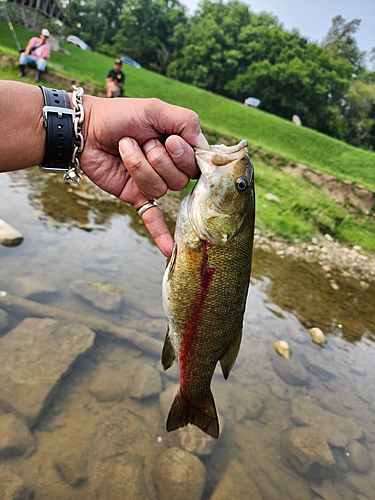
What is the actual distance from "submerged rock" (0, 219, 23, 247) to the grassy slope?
22.7 feet

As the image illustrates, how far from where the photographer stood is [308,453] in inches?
164

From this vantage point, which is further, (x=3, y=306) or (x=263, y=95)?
(x=263, y=95)

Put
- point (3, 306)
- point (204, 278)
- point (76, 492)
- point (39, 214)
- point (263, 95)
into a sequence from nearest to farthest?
point (204, 278), point (76, 492), point (3, 306), point (39, 214), point (263, 95)

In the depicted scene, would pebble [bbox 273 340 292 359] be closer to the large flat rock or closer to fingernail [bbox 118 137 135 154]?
the large flat rock

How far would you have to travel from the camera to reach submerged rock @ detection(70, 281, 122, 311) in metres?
5.34

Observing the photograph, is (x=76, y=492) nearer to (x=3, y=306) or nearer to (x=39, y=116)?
(x=3, y=306)

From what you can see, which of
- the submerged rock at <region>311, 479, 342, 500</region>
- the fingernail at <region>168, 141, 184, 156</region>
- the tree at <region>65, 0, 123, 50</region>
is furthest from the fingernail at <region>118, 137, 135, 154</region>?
the tree at <region>65, 0, 123, 50</region>

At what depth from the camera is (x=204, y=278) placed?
227 centimetres

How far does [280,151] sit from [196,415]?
17.1 meters

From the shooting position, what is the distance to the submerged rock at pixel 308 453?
4133 mm

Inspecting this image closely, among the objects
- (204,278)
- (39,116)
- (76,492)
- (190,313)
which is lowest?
(76,492)

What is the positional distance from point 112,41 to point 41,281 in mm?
57159

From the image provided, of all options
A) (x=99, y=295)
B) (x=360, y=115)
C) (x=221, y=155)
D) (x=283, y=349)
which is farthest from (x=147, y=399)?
(x=360, y=115)

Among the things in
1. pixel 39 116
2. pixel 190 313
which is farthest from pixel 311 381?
pixel 39 116
